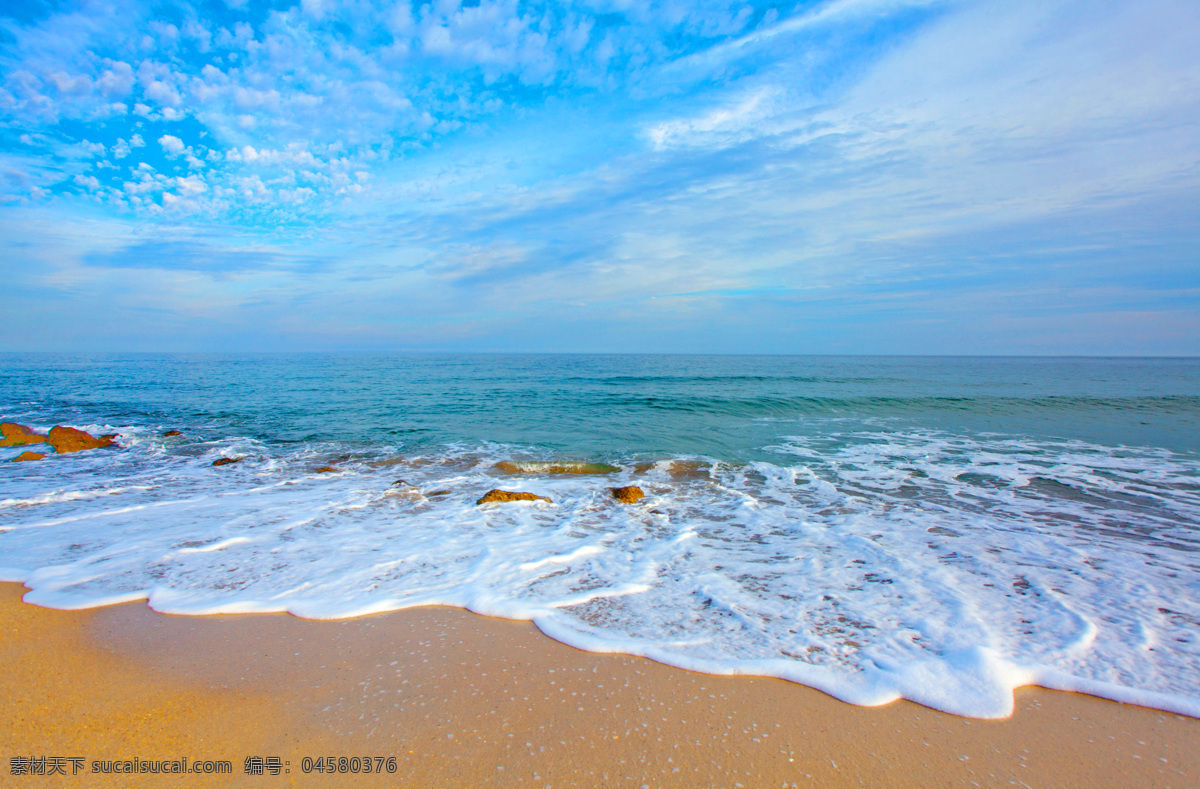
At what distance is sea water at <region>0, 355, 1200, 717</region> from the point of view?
11.5 feet

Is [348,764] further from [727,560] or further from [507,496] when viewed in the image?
[507,496]

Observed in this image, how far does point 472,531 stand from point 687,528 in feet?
8.96

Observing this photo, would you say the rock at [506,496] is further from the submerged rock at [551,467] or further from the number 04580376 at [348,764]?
the number 04580376 at [348,764]

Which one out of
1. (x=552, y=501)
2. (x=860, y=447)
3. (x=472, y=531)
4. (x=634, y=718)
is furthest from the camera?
(x=860, y=447)

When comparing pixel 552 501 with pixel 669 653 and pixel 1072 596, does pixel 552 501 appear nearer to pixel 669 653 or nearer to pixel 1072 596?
pixel 669 653

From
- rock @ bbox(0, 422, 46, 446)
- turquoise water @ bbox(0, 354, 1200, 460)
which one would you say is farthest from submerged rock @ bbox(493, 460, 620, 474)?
rock @ bbox(0, 422, 46, 446)

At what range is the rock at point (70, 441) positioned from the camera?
37.6ft

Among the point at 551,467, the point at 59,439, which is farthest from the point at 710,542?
the point at 59,439

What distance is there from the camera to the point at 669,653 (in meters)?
3.36

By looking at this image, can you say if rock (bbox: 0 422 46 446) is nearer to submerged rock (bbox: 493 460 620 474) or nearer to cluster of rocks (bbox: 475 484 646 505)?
submerged rock (bbox: 493 460 620 474)

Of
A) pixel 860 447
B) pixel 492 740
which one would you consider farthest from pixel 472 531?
pixel 860 447

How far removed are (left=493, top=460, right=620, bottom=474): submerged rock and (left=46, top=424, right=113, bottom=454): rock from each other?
10.0 metres

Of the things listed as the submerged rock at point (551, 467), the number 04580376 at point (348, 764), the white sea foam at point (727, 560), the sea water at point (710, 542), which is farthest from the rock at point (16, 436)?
the number 04580376 at point (348, 764)

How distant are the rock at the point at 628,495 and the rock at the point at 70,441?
12.7 m
